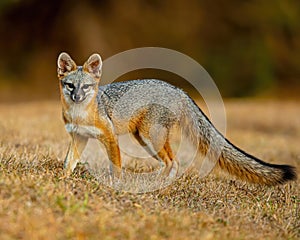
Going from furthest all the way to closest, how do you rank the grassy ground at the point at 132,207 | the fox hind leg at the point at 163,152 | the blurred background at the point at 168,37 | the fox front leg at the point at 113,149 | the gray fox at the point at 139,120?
the blurred background at the point at 168,37 < the fox hind leg at the point at 163,152 < the fox front leg at the point at 113,149 < the gray fox at the point at 139,120 < the grassy ground at the point at 132,207

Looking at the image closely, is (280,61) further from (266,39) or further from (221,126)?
(221,126)

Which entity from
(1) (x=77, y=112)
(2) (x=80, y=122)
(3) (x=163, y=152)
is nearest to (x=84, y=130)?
(2) (x=80, y=122)

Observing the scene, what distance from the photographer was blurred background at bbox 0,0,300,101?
25.1 metres

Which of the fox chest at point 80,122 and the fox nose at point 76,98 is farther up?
the fox nose at point 76,98

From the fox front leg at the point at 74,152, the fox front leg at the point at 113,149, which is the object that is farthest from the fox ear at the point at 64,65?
the fox front leg at the point at 113,149

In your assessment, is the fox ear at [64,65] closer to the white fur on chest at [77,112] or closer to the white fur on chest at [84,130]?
the white fur on chest at [77,112]

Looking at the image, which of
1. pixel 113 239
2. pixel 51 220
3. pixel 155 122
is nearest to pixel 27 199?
pixel 51 220

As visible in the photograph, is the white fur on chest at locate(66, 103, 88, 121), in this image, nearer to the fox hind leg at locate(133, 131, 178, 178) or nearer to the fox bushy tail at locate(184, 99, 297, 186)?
the fox hind leg at locate(133, 131, 178, 178)

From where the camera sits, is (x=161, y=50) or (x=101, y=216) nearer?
(x=101, y=216)

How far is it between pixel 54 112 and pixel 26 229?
1114 centimetres

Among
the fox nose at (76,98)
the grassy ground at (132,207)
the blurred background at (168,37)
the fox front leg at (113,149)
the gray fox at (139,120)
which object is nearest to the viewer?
the grassy ground at (132,207)

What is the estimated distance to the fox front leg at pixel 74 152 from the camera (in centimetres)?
611

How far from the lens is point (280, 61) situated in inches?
1001

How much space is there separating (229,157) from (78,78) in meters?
1.91
